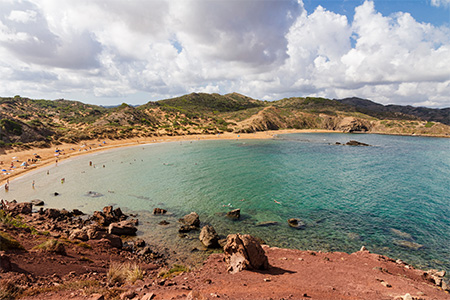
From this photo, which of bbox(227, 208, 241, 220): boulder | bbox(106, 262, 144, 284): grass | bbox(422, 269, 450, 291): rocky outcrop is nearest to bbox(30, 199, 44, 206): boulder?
bbox(106, 262, 144, 284): grass

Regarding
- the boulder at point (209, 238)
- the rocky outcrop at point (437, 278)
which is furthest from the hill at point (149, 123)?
the rocky outcrop at point (437, 278)

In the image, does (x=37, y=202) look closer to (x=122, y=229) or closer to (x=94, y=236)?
(x=122, y=229)

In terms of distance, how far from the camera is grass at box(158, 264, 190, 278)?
14.2 meters

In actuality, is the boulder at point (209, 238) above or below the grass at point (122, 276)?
below

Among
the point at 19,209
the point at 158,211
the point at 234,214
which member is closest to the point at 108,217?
the point at 158,211

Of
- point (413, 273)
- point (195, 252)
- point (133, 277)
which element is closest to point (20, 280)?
point (133, 277)

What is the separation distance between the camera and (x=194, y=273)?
46.3 ft

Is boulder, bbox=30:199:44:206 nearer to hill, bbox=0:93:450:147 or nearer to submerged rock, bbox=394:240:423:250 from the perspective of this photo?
submerged rock, bbox=394:240:423:250

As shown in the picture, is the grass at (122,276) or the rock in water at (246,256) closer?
the grass at (122,276)

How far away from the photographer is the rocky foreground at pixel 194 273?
10000mm

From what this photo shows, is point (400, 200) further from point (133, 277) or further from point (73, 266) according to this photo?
point (73, 266)

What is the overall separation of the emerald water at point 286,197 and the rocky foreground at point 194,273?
308 centimetres

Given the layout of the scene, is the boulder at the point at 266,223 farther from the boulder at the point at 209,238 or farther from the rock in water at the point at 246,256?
the rock in water at the point at 246,256

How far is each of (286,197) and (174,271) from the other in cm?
2051
